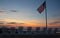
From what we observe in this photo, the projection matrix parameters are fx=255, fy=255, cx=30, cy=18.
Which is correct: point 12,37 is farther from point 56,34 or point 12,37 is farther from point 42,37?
point 56,34

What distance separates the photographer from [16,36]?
22.8 meters

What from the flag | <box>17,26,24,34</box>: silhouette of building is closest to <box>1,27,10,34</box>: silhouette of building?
<box>17,26,24,34</box>: silhouette of building

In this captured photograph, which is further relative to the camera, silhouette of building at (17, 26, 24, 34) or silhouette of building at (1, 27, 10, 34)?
silhouette of building at (17, 26, 24, 34)

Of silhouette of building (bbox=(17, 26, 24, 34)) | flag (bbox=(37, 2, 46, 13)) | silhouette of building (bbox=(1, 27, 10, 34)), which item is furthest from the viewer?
flag (bbox=(37, 2, 46, 13))

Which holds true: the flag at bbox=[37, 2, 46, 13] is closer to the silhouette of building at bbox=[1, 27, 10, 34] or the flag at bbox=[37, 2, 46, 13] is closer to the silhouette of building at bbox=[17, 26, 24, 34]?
the silhouette of building at bbox=[17, 26, 24, 34]

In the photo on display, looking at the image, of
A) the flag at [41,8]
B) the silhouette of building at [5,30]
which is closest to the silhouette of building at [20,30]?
the silhouette of building at [5,30]

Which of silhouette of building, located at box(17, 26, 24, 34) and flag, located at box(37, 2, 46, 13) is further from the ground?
flag, located at box(37, 2, 46, 13)

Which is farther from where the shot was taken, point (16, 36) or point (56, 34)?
point (56, 34)

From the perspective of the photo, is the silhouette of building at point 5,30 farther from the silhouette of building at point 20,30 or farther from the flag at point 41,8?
the flag at point 41,8

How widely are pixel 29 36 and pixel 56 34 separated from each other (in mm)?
2947

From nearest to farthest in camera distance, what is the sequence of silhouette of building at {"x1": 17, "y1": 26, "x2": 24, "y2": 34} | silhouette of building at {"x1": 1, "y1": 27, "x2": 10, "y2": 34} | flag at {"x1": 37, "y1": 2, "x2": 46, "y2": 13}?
silhouette of building at {"x1": 1, "y1": 27, "x2": 10, "y2": 34}
silhouette of building at {"x1": 17, "y1": 26, "x2": 24, "y2": 34}
flag at {"x1": 37, "y1": 2, "x2": 46, "y2": 13}

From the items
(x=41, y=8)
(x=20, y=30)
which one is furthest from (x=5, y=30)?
(x=41, y=8)

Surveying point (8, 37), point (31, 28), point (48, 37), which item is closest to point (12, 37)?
point (8, 37)

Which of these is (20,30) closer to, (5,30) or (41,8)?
(5,30)
